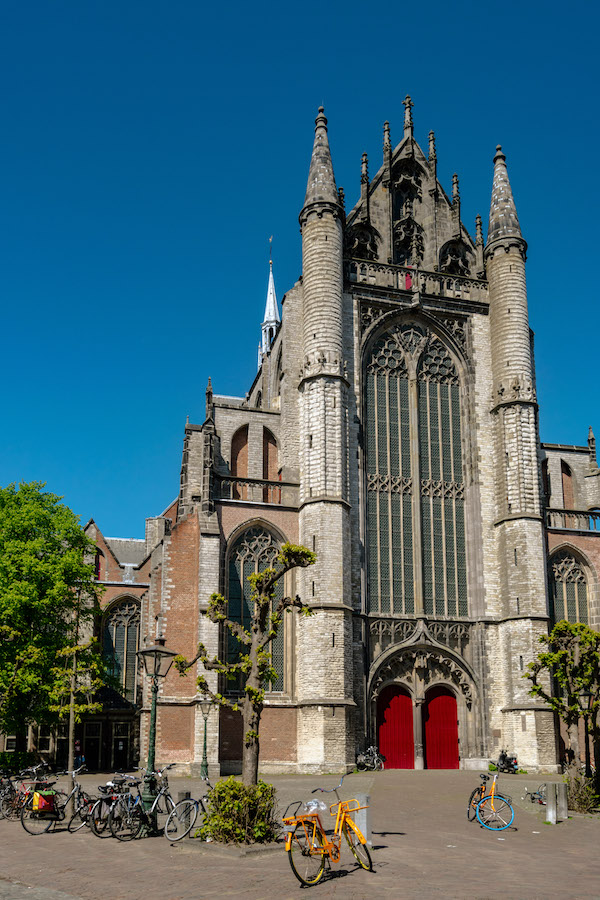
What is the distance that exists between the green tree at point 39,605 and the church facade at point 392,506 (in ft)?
9.34

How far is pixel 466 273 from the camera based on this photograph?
123ft

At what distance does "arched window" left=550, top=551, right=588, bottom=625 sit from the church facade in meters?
0.08

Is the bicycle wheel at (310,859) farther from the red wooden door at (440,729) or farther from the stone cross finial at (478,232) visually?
the stone cross finial at (478,232)

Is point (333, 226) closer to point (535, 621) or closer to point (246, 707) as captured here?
point (535, 621)

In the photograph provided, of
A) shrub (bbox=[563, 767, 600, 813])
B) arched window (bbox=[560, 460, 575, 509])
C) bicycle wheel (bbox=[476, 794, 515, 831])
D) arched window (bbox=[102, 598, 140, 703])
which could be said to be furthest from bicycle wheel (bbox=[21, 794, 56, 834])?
arched window (bbox=[102, 598, 140, 703])

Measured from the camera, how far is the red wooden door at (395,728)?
31.3 metres

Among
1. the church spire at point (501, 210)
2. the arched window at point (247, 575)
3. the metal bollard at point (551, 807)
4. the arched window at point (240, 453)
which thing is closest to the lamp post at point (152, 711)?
the metal bollard at point (551, 807)

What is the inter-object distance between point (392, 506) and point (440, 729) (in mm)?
8241

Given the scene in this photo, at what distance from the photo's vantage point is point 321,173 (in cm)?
3525

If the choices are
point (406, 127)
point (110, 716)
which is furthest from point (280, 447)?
point (110, 716)

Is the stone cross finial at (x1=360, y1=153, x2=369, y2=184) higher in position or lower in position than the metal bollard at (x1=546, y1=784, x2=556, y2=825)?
higher

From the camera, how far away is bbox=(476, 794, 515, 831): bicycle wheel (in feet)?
56.6

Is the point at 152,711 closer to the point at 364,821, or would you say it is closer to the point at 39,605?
the point at 364,821

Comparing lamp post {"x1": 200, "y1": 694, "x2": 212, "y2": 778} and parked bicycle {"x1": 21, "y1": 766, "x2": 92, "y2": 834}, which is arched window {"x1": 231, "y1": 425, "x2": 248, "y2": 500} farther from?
parked bicycle {"x1": 21, "y1": 766, "x2": 92, "y2": 834}
